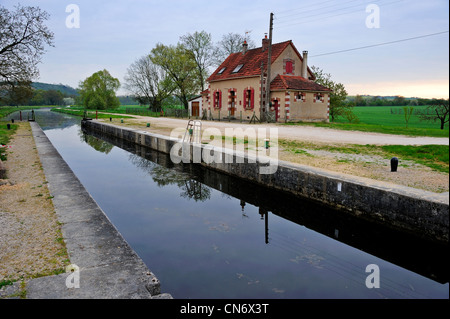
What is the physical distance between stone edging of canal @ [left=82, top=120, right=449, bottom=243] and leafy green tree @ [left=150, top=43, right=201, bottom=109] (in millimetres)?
41132

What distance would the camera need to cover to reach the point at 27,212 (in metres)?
5.82

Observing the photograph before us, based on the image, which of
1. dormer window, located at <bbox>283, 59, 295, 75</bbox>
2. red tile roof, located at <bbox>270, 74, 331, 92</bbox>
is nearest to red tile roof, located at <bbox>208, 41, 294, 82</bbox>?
dormer window, located at <bbox>283, 59, 295, 75</bbox>

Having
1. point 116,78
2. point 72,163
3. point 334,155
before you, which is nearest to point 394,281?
point 334,155

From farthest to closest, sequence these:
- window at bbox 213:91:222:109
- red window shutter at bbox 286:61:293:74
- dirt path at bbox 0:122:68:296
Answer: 1. window at bbox 213:91:222:109
2. red window shutter at bbox 286:61:293:74
3. dirt path at bbox 0:122:68:296

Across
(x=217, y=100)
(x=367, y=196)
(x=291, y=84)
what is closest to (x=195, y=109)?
(x=217, y=100)

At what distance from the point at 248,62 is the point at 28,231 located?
29012mm

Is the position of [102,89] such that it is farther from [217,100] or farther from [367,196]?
[367,196]

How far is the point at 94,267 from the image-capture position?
384cm

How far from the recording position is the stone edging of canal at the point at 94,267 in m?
3.29

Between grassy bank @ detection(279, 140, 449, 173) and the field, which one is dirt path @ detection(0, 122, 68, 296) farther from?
Result: grassy bank @ detection(279, 140, 449, 173)

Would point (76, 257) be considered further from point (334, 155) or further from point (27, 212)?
point (334, 155)

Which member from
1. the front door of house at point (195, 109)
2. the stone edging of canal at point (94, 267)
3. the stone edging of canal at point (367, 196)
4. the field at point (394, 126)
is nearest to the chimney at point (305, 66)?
the field at point (394, 126)

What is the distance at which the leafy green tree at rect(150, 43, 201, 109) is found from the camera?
159ft
